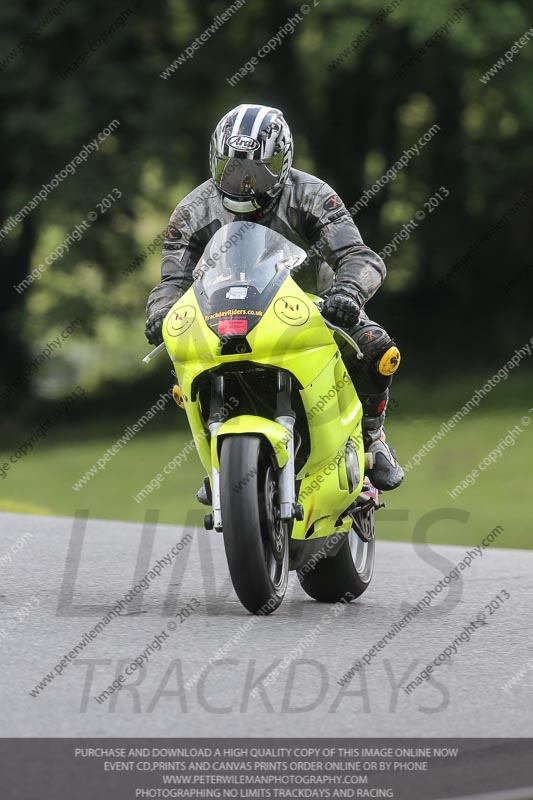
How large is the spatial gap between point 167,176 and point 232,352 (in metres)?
16.0

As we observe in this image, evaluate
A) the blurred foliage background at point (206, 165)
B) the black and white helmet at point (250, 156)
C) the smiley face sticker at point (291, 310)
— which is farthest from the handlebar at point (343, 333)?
the blurred foliage background at point (206, 165)

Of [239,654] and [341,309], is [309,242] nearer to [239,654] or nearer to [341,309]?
[341,309]

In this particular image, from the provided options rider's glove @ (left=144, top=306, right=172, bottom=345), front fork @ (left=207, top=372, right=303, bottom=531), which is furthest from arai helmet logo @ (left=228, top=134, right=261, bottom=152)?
front fork @ (left=207, top=372, right=303, bottom=531)

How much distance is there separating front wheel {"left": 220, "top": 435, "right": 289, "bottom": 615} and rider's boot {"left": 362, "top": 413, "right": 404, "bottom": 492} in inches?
38.2

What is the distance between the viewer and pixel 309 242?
671 cm

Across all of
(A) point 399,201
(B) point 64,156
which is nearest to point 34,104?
(B) point 64,156

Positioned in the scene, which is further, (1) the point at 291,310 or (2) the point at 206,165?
(2) the point at 206,165

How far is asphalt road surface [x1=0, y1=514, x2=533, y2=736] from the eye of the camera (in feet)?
14.9

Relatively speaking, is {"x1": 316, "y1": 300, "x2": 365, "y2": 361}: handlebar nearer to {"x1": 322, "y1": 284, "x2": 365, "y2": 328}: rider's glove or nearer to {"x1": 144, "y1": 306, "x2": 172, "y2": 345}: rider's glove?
{"x1": 322, "y1": 284, "x2": 365, "y2": 328}: rider's glove

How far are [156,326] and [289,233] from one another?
74 centimetres

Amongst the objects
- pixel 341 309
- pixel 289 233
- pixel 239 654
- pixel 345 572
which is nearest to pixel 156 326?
pixel 289 233

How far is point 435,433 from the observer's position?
17906 mm

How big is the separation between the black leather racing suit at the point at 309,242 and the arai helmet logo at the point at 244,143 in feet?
1.09

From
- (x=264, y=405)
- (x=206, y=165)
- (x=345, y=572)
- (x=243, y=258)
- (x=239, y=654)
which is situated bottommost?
(x=206, y=165)
